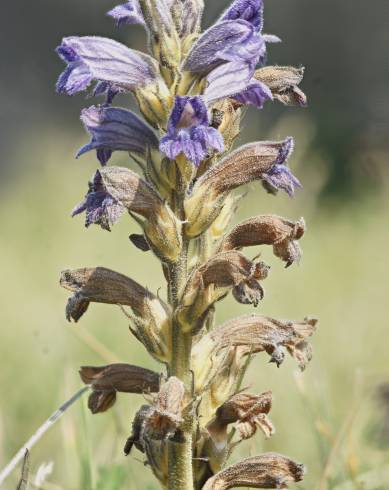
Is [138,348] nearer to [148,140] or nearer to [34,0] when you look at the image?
[148,140]

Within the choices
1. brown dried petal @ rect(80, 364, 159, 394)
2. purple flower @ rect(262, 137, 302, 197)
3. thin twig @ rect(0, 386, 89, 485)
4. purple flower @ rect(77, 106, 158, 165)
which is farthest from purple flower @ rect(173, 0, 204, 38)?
thin twig @ rect(0, 386, 89, 485)

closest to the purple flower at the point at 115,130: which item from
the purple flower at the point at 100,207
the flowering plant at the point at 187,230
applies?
the flowering plant at the point at 187,230

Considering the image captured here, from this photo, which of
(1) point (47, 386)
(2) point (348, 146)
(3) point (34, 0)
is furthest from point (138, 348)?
(3) point (34, 0)

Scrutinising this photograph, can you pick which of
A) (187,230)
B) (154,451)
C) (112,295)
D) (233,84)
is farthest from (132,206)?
(154,451)

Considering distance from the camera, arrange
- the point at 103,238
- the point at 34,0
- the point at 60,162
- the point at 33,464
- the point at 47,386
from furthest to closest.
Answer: the point at 34,0 → the point at 60,162 → the point at 103,238 → the point at 47,386 → the point at 33,464

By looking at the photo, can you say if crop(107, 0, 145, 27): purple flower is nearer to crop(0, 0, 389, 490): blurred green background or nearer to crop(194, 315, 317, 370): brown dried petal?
crop(194, 315, 317, 370): brown dried petal

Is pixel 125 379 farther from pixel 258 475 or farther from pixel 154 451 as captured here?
pixel 258 475

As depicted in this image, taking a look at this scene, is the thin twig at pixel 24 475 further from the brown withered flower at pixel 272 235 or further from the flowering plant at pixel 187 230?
the brown withered flower at pixel 272 235
